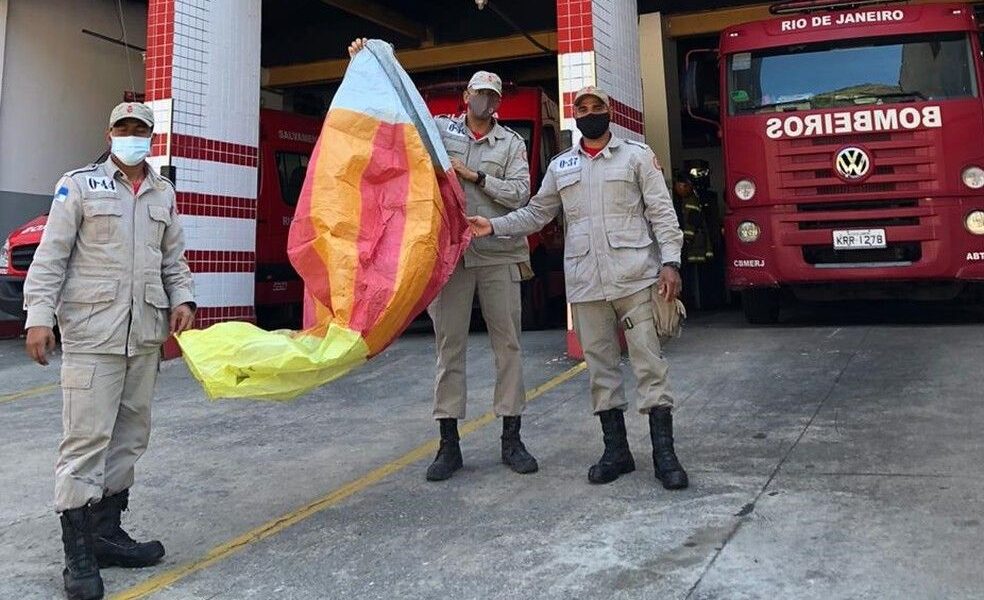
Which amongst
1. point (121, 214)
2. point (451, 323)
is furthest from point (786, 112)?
point (121, 214)

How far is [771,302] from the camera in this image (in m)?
9.28

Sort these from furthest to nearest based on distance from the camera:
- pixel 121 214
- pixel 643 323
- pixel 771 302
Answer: pixel 771 302 < pixel 643 323 < pixel 121 214

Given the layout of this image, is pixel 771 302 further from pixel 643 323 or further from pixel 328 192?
pixel 328 192

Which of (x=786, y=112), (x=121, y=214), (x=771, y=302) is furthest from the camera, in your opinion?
(x=771, y=302)

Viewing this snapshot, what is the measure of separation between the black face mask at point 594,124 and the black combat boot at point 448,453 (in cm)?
165

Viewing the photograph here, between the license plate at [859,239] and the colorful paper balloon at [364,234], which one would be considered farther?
the license plate at [859,239]

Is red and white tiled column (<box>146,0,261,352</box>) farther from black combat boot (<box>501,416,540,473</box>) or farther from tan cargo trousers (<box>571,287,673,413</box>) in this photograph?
tan cargo trousers (<box>571,287,673,413</box>)

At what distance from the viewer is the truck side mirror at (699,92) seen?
880 centimetres

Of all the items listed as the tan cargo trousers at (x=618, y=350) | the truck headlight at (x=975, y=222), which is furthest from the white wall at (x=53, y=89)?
the truck headlight at (x=975, y=222)

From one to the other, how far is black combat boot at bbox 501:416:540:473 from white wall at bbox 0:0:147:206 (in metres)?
9.71

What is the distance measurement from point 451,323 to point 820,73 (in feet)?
18.6

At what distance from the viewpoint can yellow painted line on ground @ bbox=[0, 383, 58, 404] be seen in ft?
23.2

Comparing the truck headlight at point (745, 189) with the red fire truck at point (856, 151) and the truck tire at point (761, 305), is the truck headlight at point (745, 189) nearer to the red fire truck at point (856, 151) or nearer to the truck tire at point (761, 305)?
the red fire truck at point (856, 151)

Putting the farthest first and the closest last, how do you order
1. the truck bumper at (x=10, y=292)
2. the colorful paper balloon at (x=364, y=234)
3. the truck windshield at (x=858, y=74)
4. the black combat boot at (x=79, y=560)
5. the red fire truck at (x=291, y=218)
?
the red fire truck at (x=291, y=218), the truck bumper at (x=10, y=292), the truck windshield at (x=858, y=74), the colorful paper balloon at (x=364, y=234), the black combat boot at (x=79, y=560)
